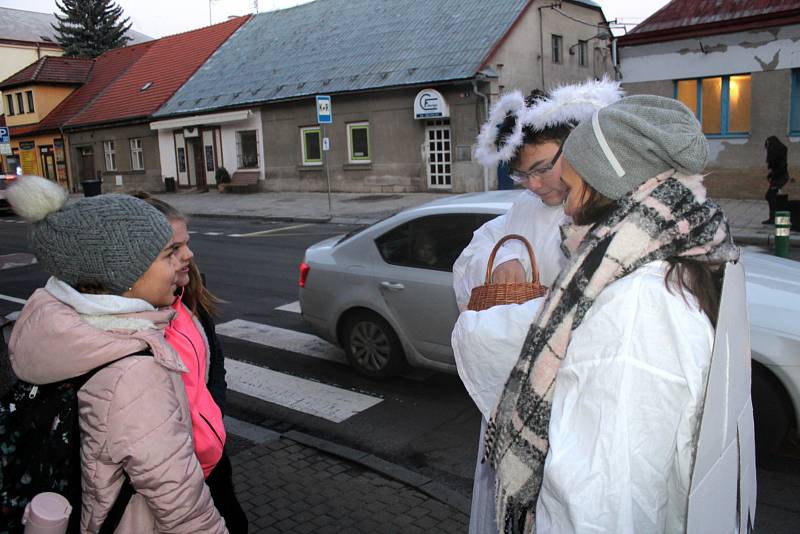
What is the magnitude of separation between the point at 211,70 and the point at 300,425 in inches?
1134

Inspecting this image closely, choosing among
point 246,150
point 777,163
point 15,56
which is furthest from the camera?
point 15,56

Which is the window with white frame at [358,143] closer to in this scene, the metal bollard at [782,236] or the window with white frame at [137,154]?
the window with white frame at [137,154]

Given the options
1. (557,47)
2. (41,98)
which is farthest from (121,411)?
(41,98)

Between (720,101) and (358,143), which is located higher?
(720,101)

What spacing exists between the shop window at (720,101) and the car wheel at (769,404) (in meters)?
15.7

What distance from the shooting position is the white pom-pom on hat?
200 centimetres

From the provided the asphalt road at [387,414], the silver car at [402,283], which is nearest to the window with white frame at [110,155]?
the asphalt road at [387,414]

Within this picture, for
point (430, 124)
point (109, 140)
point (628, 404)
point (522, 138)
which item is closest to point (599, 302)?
point (628, 404)

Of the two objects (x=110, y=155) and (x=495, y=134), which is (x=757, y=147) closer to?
(x=495, y=134)

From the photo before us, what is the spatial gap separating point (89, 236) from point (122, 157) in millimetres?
33841

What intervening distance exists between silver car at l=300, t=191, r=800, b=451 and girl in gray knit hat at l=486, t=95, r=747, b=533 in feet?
10.3

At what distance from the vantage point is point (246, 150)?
28.6m

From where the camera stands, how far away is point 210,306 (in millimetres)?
2975

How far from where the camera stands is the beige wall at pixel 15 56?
55.3m
